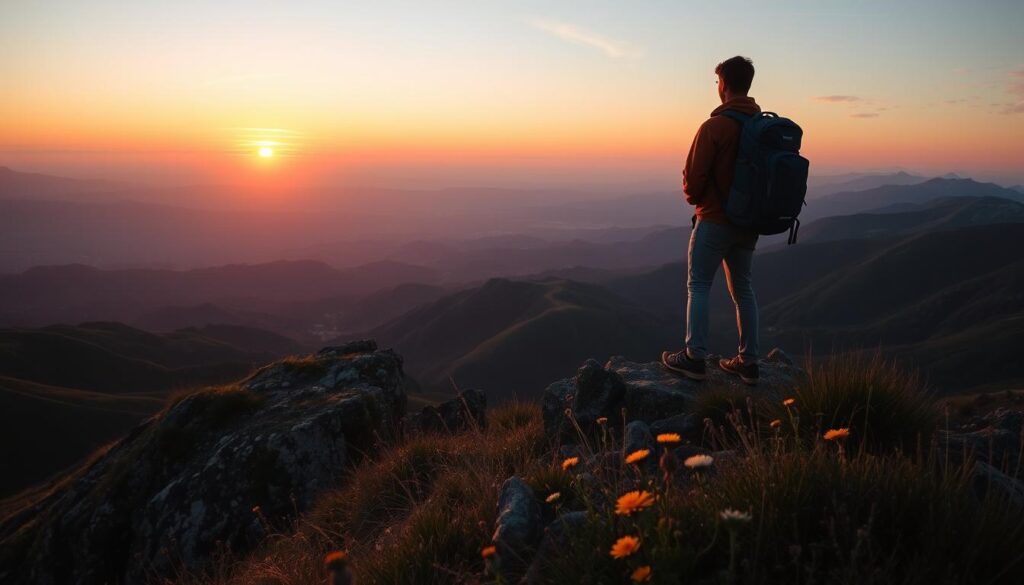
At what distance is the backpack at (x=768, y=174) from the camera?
5.69 m

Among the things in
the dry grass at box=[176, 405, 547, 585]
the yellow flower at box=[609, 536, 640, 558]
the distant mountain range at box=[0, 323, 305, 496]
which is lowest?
the distant mountain range at box=[0, 323, 305, 496]

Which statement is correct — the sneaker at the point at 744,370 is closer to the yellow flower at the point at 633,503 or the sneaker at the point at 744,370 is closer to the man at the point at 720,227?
the man at the point at 720,227

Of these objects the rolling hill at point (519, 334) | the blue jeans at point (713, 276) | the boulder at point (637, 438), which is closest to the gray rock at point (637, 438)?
the boulder at point (637, 438)

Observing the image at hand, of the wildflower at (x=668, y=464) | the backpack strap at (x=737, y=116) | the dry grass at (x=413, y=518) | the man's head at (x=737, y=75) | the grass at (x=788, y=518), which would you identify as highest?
the man's head at (x=737, y=75)

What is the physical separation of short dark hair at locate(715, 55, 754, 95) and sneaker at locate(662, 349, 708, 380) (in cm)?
329

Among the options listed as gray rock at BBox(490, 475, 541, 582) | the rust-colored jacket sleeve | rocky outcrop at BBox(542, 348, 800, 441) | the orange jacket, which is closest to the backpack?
the orange jacket

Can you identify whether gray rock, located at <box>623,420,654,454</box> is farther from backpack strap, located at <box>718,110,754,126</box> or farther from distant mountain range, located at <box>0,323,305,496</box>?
distant mountain range, located at <box>0,323,305,496</box>

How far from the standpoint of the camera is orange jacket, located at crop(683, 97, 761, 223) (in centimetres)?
598

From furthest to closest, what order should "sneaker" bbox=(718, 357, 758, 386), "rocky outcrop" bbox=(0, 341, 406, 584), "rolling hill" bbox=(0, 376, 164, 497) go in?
"rolling hill" bbox=(0, 376, 164, 497) < "rocky outcrop" bbox=(0, 341, 406, 584) < "sneaker" bbox=(718, 357, 758, 386)

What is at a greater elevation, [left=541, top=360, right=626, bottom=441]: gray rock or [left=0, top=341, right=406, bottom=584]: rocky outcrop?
[left=541, top=360, right=626, bottom=441]: gray rock

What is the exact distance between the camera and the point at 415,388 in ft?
345

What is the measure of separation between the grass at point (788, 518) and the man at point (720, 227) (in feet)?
6.49

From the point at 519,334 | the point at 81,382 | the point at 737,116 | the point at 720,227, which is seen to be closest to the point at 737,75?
the point at 737,116

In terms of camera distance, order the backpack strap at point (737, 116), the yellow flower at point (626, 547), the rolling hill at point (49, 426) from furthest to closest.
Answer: the rolling hill at point (49, 426) < the backpack strap at point (737, 116) < the yellow flower at point (626, 547)
